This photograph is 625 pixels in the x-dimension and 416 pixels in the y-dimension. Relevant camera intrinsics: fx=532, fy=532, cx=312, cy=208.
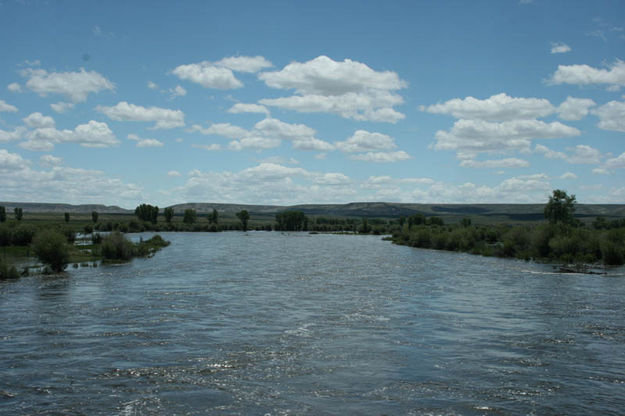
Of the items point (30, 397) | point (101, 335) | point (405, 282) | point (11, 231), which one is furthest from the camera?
point (11, 231)

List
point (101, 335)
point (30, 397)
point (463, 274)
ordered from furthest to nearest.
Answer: point (463, 274)
point (101, 335)
point (30, 397)

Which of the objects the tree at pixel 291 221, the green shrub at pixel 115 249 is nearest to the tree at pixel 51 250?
the green shrub at pixel 115 249

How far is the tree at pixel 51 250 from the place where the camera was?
42.7 meters

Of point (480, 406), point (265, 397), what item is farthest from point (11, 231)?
point (480, 406)

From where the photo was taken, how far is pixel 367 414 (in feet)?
44.5

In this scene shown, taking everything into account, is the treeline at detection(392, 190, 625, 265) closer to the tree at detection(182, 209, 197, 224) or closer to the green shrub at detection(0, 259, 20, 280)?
the green shrub at detection(0, 259, 20, 280)

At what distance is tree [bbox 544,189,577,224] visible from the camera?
94.8 metres

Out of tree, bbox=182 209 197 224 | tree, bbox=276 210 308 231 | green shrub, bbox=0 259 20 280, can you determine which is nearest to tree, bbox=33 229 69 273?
green shrub, bbox=0 259 20 280

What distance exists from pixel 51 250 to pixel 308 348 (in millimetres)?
30893

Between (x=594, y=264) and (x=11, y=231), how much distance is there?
65911mm

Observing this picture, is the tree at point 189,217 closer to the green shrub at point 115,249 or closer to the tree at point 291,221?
the tree at point 291,221

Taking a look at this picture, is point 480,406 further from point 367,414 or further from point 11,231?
point 11,231

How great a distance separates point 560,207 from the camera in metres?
95.1

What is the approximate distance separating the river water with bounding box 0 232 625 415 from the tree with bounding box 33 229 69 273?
4.56 m
